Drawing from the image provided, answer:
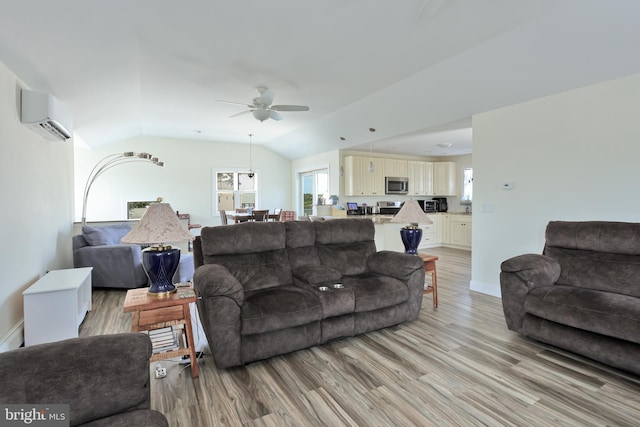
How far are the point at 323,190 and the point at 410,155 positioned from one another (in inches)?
97.0

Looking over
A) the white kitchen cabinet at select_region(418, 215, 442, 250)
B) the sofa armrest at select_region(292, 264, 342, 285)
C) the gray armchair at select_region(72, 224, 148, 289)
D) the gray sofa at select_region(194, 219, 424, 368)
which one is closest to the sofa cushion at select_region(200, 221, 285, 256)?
the gray sofa at select_region(194, 219, 424, 368)

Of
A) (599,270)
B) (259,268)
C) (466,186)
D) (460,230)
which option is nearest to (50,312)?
(259,268)

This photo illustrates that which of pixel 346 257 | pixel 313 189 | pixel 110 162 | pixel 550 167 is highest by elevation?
pixel 110 162

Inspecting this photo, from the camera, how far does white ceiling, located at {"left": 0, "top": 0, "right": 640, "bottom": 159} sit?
8.04 ft

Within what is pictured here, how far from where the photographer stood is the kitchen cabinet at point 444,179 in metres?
8.37

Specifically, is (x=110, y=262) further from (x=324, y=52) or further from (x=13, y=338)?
(x=324, y=52)

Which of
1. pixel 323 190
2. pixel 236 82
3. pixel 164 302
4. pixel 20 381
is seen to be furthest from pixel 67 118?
pixel 323 190

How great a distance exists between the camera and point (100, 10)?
236 cm

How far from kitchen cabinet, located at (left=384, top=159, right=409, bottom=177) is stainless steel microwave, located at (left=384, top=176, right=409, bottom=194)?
0.10 meters

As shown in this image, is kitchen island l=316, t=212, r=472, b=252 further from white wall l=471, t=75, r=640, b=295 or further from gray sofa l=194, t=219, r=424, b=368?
gray sofa l=194, t=219, r=424, b=368

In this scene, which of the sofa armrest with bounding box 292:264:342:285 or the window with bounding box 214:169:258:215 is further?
the window with bounding box 214:169:258:215

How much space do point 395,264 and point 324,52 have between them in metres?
2.29

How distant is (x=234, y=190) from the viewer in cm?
850

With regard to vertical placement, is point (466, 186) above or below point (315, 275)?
above
